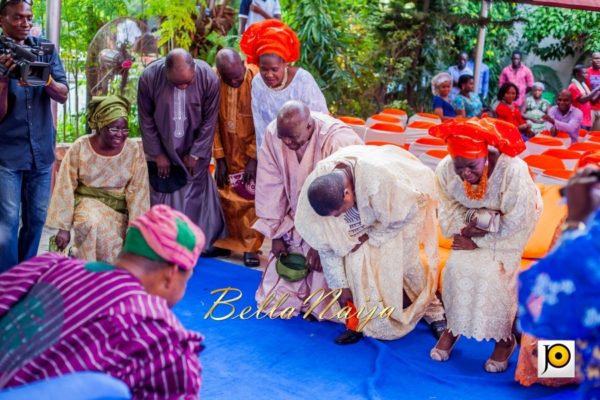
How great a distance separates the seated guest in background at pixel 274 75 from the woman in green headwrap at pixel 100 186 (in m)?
1.06

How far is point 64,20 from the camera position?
9.05 meters

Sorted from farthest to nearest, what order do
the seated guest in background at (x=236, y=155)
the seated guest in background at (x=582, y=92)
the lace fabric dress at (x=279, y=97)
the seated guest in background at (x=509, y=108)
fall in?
the seated guest in background at (x=582, y=92), the seated guest in background at (x=509, y=108), the seated guest in background at (x=236, y=155), the lace fabric dress at (x=279, y=97)

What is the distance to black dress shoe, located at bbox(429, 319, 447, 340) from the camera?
200 inches

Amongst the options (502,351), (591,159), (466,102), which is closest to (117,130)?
(502,351)

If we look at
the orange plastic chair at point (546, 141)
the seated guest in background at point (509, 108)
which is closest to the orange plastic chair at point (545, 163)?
the orange plastic chair at point (546, 141)

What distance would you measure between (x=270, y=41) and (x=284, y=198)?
1.21 m

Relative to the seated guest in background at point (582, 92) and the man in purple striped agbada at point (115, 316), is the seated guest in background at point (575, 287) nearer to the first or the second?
the man in purple striped agbada at point (115, 316)

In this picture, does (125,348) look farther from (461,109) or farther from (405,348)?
(461,109)

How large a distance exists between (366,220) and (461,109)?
17.0 feet

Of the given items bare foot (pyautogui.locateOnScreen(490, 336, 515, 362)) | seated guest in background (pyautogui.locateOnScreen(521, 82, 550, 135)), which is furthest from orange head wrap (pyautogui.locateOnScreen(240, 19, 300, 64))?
seated guest in background (pyautogui.locateOnScreen(521, 82, 550, 135))

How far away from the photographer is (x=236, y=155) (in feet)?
21.5

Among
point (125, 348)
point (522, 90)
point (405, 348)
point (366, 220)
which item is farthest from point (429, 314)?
point (522, 90)

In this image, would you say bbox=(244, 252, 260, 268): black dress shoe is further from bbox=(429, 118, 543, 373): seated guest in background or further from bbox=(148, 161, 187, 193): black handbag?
bbox=(429, 118, 543, 373): seated guest in background

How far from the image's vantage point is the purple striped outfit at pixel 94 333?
234cm
